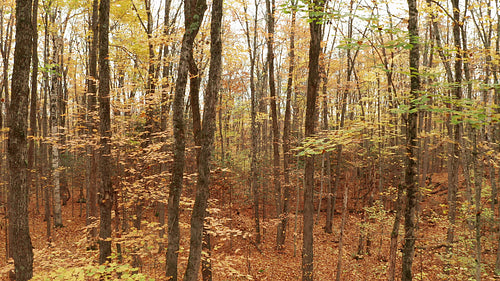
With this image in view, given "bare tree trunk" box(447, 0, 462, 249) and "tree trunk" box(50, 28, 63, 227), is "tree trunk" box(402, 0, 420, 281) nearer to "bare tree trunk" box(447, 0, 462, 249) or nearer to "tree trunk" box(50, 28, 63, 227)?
"bare tree trunk" box(447, 0, 462, 249)

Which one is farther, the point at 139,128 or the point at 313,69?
the point at 139,128

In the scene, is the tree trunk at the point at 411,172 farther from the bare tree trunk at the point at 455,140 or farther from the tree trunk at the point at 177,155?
the tree trunk at the point at 177,155

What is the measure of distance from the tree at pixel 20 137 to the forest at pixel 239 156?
0.08ft

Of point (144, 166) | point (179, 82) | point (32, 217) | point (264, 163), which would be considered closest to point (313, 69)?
point (179, 82)

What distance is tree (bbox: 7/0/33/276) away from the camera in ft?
17.8

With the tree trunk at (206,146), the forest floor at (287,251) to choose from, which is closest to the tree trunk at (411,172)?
the forest floor at (287,251)

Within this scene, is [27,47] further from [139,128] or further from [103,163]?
[139,128]

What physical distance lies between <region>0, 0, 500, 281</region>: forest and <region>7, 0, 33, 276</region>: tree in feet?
0.08

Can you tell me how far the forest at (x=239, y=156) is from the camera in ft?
18.5

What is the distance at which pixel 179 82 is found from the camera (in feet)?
20.6

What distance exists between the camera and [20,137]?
5602 millimetres

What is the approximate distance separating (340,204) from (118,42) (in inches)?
763

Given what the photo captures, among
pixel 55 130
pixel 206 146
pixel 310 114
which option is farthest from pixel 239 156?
pixel 206 146

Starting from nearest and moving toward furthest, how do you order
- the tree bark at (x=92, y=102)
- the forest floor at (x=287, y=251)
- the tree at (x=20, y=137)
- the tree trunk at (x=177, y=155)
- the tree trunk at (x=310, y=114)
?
the tree at (x=20, y=137) → the tree trunk at (x=177, y=155) → the tree trunk at (x=310, y=114) → the tree bark at (x=92, y=102) → the forest floor at (x=287, y=251)
